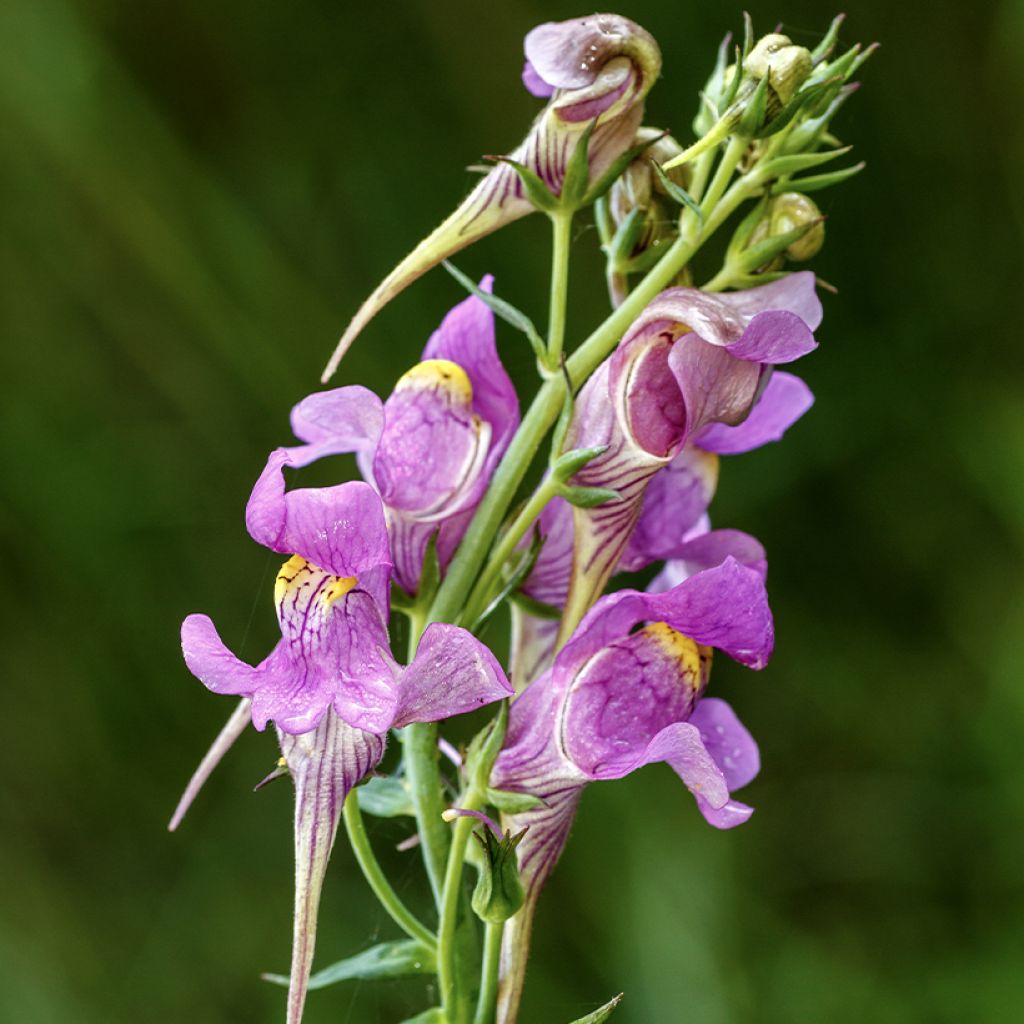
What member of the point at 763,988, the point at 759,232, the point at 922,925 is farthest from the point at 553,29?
the point at 922,925

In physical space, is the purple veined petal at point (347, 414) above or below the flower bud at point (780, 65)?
below

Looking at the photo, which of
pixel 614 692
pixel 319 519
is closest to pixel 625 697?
pixel 614 692

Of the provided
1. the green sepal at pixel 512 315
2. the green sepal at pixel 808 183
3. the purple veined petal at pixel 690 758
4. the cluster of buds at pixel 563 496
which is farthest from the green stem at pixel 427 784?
the green sepal at pixel 808 183

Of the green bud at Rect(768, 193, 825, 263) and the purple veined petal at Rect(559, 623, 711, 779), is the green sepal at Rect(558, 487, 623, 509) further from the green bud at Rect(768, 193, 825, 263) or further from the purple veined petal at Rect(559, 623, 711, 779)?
the green bud at Rect(768, 193, 825, 263)

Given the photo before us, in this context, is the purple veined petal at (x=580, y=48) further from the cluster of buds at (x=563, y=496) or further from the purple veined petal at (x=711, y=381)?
the purple veined petal at (x=711, y=381)

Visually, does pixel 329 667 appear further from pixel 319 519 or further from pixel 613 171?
pixel 613 171

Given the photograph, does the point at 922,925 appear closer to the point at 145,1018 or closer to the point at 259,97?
the point at 145,1018

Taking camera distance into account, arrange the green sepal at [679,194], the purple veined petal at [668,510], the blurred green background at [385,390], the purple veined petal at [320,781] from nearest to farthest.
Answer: the purple veined petal at [320,781], the green sepal at [679,194], the purple veined petal at [668,510], the blurred green background at [385,390]

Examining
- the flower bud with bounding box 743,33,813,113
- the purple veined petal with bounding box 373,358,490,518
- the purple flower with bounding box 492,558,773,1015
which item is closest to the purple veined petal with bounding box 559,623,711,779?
the purple flower with bounding box 492,558,773,1015
